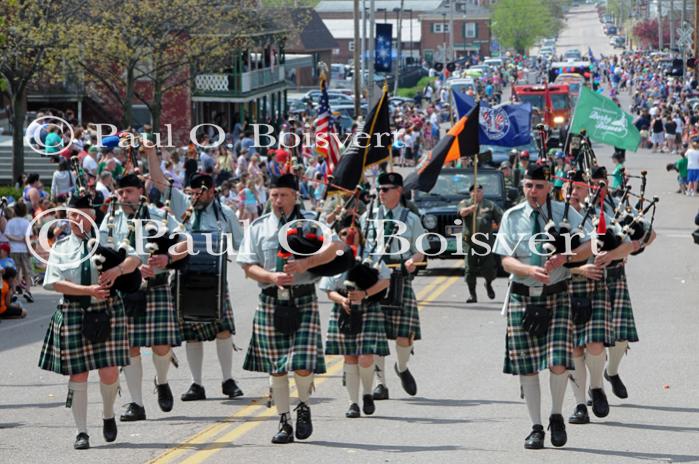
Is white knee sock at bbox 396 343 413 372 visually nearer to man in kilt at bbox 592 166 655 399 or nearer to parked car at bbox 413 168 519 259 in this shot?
man in kilt at bbox 592 166 655 399

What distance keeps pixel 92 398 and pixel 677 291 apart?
1126cm

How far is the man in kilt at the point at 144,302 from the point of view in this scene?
1127 centimetres

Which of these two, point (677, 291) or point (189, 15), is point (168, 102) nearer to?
point (189, 15)

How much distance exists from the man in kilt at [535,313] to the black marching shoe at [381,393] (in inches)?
92.4

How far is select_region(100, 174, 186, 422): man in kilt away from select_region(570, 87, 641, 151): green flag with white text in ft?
21.5

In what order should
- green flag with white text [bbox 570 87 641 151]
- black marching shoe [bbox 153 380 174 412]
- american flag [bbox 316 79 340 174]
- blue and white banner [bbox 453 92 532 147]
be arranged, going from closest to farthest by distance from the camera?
black marching shoe [bbox 153 380 174 412], green flag with white text [bbox 570 87 641 151], american flag [bbox 316 79 340 174], blue and white banner [bbox 453 92 532 147]

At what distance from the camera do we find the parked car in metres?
24.2

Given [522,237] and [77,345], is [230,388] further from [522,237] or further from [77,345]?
[522,237]

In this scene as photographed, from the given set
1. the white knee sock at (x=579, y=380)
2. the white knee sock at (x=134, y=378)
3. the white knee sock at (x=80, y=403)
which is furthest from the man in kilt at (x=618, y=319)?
the white knee sock at (x=80, y=403)

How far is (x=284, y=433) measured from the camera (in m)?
10.4

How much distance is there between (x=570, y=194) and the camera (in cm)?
1195

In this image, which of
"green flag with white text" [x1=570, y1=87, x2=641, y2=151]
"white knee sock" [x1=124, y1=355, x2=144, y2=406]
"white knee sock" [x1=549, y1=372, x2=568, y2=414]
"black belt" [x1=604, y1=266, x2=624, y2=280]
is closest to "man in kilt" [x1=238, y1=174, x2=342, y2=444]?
"white knee sock" [x1=124, y1=355, x2=144, y2=406]

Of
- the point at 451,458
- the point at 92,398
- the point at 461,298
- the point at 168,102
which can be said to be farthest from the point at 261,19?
the point at 451,458

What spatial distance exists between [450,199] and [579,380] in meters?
14.0
